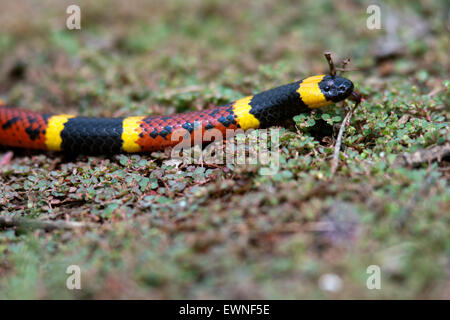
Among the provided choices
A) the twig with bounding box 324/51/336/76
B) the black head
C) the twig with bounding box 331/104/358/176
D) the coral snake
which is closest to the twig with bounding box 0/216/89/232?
the coral snake

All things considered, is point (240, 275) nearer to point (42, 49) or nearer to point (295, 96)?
point (295, 96)

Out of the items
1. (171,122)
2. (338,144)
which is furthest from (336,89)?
(171,122)

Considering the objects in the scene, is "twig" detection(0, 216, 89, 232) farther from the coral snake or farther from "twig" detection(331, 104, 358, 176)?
"twig" detection(331, 104, 358, 176)

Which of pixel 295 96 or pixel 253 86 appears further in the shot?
pixel 253 86

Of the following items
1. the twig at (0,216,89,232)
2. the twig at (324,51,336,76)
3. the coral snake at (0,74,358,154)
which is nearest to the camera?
the twig at (0,216,89,232)

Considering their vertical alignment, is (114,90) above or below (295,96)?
above
